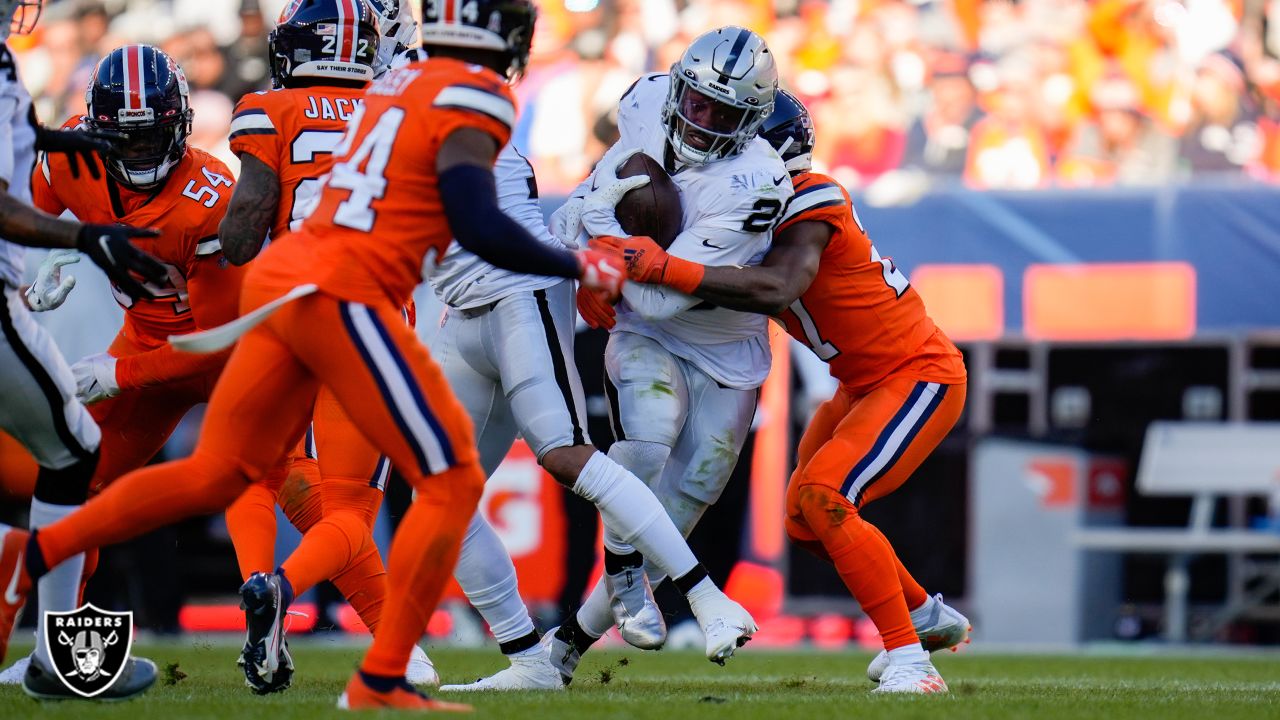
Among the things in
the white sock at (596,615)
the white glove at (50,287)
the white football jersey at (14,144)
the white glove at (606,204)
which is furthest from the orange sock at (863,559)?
the white glove at (50,287)

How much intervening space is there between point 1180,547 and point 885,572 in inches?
178

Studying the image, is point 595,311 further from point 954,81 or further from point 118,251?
point 954,81

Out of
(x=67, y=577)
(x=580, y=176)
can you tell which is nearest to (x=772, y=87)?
(x=67, y=577)

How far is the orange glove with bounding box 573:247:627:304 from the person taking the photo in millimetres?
4078

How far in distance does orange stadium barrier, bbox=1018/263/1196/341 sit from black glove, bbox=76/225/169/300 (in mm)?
5567

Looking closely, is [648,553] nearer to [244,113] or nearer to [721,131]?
[721,131]

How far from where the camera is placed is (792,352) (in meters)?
9.66

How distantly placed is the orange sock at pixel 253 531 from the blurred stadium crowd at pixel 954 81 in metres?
5.02

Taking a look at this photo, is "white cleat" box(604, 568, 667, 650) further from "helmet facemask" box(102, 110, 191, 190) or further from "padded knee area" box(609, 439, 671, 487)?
"helmet facemask" box(102, 110, 191, 190)

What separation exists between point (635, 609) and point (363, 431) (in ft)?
4.83

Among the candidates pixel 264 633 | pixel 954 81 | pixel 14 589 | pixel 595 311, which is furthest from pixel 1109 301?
pixel 14 589

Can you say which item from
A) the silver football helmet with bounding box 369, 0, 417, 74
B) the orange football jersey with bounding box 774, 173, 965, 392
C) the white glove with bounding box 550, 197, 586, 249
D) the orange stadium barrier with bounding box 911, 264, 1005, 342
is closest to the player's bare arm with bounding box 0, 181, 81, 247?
the white glove with bounding box 550, 197, 586, 249

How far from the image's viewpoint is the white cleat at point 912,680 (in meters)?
5.09

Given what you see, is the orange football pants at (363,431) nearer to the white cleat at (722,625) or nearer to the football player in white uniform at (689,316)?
the white cleat at (722,625)
